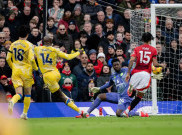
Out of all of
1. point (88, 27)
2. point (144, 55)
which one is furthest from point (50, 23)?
point (144, 55)

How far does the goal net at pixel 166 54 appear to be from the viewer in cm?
1457

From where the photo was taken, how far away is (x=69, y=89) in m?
14.3

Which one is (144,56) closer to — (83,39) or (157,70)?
(157,70)

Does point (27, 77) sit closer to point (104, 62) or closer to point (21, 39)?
point (21, 39)

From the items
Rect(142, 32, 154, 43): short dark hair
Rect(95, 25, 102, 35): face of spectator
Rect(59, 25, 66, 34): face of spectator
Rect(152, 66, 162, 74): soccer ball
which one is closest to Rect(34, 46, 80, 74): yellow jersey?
Rect(142, 32, 154, 43): short dark hair

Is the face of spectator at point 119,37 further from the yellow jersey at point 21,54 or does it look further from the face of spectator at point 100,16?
the yellow jersey at point 21,54

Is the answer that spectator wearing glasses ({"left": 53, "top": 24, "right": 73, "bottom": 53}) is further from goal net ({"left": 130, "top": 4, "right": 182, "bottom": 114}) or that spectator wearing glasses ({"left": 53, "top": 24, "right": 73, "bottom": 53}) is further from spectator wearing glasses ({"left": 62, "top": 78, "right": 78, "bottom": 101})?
goal net ({"left": 130, "top": 4, "right": 182, "bottom": 114})

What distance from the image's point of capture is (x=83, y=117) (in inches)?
479

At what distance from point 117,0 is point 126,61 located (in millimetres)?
3277

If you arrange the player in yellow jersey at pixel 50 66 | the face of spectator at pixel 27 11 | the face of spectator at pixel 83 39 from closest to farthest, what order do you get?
1. the player in yellow jersey at pixel 50 66
2. the face of spectator at pixel 83 39
3. the face of spectator at pixel 27 11

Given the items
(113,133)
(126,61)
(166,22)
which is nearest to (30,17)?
(126,61)

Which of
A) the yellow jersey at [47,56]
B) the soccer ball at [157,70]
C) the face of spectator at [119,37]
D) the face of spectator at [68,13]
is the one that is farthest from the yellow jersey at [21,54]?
the face of spectator at [119,37]

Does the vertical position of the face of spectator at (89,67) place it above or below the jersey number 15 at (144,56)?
below

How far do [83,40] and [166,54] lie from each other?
9.11ft
